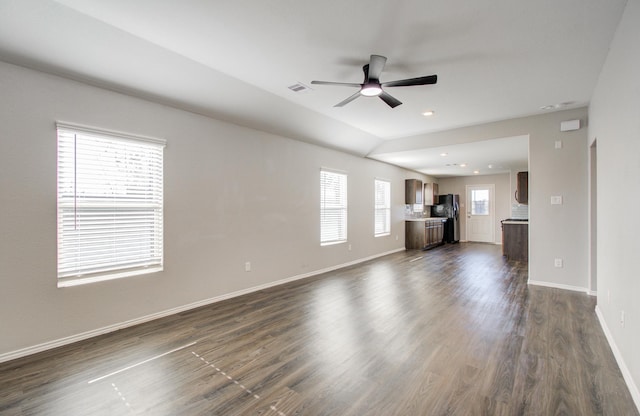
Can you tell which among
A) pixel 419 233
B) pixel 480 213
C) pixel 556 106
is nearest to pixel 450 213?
pixel 480 213

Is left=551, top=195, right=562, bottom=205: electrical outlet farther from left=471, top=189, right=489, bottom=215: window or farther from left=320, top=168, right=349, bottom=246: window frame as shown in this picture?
left=471, top=189, right=489, bottom=215: window

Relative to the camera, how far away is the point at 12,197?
252 cm

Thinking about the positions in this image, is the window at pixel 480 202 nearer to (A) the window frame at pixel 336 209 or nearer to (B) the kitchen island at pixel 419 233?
(B) the kitchen island at pixel 419 233

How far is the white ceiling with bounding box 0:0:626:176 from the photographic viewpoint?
2207 mm

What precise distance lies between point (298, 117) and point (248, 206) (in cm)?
155

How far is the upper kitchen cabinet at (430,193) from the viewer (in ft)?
32.7

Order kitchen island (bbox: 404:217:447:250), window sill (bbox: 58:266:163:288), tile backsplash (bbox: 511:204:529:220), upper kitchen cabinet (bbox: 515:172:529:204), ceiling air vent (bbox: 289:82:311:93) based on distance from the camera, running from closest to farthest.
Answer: window sill (bbox: 58:266:163:288) → ceiling air vent (bbox: 289:82:311:93) → upper kitchen cabinet (bbox: 515:172:529:204) → kitchen island (bbox: 404:217:447:250) → tile backsplash (bbox: 511:204:529:220)

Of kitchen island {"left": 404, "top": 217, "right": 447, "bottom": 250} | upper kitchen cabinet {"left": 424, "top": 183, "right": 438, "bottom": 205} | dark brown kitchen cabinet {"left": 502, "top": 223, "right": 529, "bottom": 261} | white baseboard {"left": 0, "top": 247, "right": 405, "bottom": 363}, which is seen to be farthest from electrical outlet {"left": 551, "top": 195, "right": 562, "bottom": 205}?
upper kitchen cabinet {"left": 424, "top": 183, "right": 438, "bottom": 205}

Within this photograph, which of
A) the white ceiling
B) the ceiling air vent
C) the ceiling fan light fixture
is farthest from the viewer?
the ceiling air vent

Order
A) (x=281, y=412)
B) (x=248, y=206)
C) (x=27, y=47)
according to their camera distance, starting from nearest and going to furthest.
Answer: (x=281, y=412) < (x=27, y=47) < (x=248, y=206)

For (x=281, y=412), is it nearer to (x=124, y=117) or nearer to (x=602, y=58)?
(x=124, y=117)

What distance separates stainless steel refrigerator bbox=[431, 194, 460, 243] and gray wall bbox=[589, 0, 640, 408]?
24.7ft

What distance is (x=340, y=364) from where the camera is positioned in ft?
7.85

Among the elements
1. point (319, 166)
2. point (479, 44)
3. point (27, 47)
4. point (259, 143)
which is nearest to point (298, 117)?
Answer: point (259, 143)
